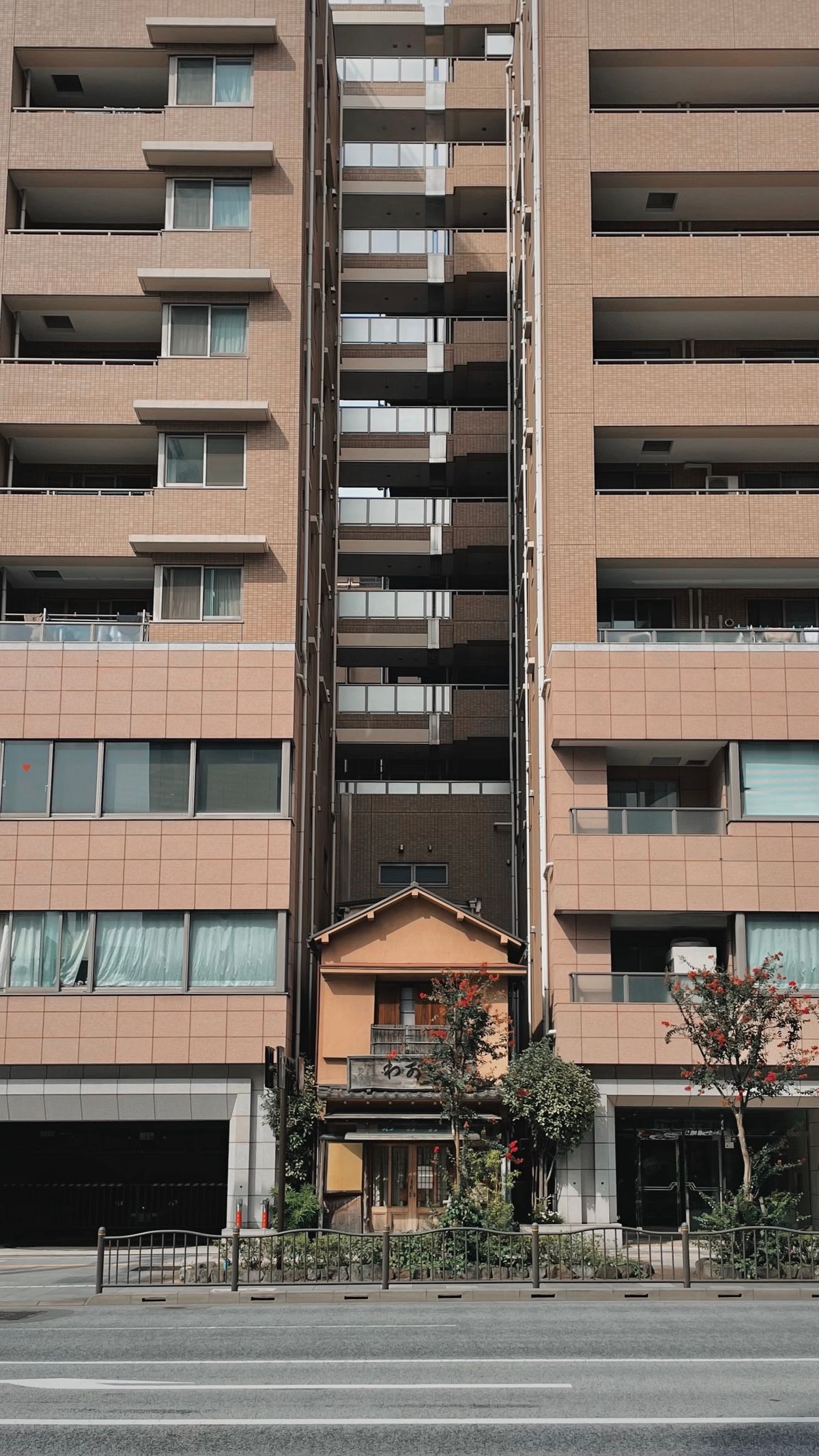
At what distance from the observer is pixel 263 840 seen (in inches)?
1542

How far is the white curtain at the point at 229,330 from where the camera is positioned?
43406mm

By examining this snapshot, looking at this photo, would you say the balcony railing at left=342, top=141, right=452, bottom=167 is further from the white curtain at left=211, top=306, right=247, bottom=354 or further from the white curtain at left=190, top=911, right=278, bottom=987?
the white curtain at left=190, top=911, right=278, bottom=987

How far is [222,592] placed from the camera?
4203 centimetres

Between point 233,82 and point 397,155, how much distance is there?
61.4ft

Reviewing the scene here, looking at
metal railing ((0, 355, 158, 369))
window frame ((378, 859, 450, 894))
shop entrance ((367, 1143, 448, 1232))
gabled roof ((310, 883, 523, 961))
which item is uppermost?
metal railing ((0, 355, 158, 369))

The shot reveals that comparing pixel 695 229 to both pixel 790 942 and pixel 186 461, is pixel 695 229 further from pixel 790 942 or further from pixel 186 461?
pixel 790 942

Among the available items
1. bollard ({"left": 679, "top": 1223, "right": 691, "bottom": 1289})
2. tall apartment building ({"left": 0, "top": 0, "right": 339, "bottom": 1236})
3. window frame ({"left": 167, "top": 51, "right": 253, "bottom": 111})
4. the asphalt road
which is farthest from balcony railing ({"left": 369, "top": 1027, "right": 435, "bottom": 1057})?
window frame ({"left": 167, "top": 51, "right": 253, "bottom": 111})

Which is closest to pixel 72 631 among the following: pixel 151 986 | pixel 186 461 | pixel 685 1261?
pixel 186 461

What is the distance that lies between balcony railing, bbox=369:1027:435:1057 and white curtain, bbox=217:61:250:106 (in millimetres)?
25670

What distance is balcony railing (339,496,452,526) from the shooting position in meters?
59.8

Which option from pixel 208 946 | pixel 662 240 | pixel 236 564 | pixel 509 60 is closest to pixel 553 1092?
pixel 208 946

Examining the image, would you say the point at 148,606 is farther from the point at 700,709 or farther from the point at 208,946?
the point at 700,709

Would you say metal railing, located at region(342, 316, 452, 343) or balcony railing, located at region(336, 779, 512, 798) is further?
metal railing, located at region(342, 316, 452, 343)

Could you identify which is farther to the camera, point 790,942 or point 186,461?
point 186,461
